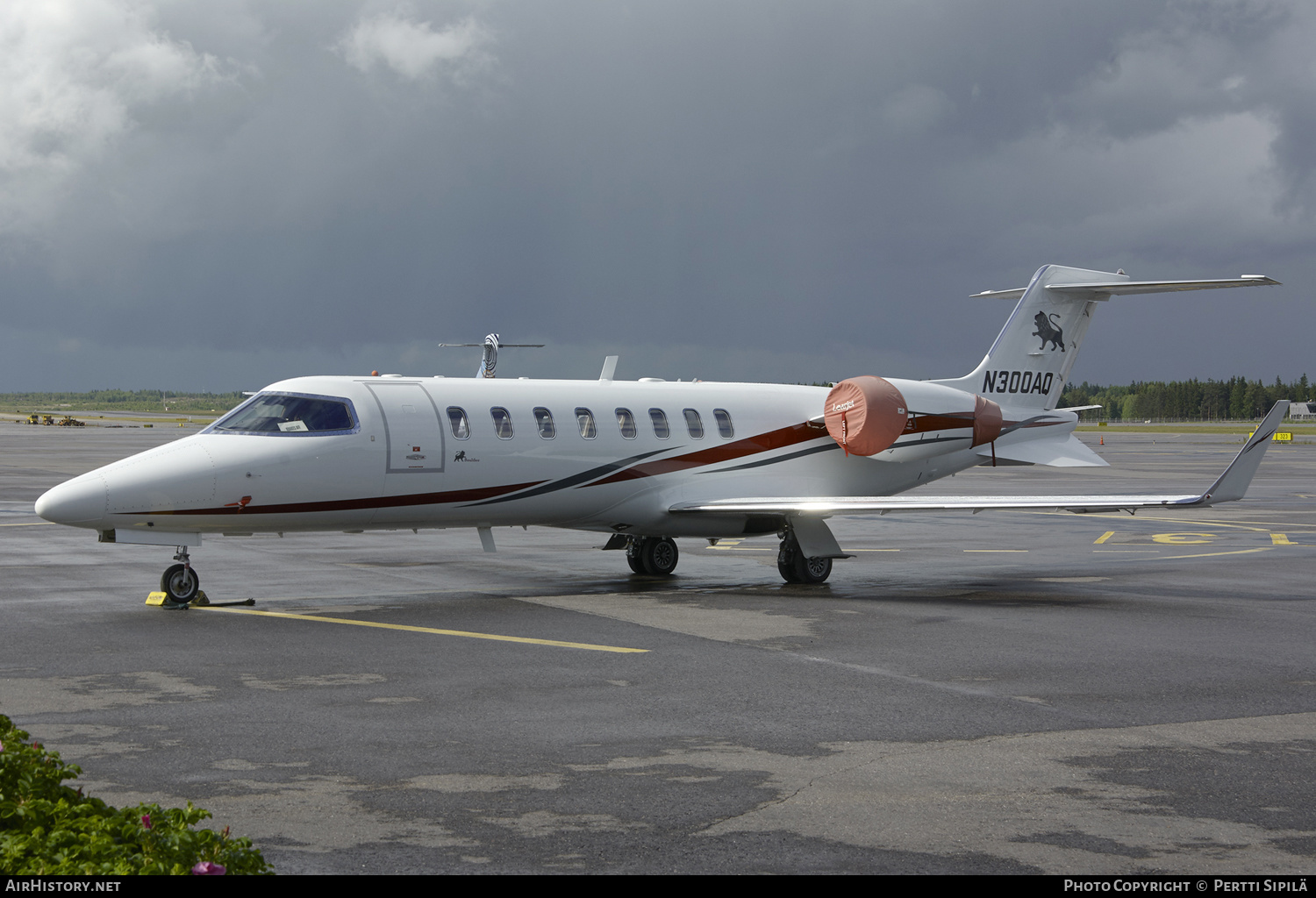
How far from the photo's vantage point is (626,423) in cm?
1947

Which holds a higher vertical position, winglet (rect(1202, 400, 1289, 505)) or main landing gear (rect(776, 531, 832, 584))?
winglet (rect(1202, 400, 1289, 505))

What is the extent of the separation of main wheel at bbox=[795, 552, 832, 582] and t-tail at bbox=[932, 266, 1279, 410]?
5073 millimetres

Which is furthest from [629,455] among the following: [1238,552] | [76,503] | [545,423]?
[1238,552]

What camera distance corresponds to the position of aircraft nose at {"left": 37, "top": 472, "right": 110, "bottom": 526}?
14883 mm

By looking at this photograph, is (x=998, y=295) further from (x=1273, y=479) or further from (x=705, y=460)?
(x=1273, y=479)

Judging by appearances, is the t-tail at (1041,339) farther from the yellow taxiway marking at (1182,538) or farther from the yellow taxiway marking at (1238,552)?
the yellow taxiway marking at (1182,538)

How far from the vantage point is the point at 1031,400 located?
23484mm

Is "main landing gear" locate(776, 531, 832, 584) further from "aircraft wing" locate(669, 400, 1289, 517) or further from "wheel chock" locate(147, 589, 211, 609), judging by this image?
"wheel chock" locate(147, 589, 211, 609)

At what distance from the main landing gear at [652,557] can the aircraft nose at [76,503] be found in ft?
27.9

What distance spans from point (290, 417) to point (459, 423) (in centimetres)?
233

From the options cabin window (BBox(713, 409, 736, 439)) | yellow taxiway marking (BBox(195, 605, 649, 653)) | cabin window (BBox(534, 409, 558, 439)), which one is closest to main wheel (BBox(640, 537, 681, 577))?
cabin window (BBox(713, 409, 736, 439))

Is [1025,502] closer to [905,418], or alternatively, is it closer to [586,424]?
[905,418]

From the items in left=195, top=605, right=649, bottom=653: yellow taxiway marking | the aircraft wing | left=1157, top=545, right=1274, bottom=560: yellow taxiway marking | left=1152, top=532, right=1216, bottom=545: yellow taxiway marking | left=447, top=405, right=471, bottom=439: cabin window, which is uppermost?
left=447, top=405, right=471, bottom=439: cabin window

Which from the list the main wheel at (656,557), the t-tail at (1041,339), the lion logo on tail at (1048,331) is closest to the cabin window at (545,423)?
the main wheel at (656,557)
